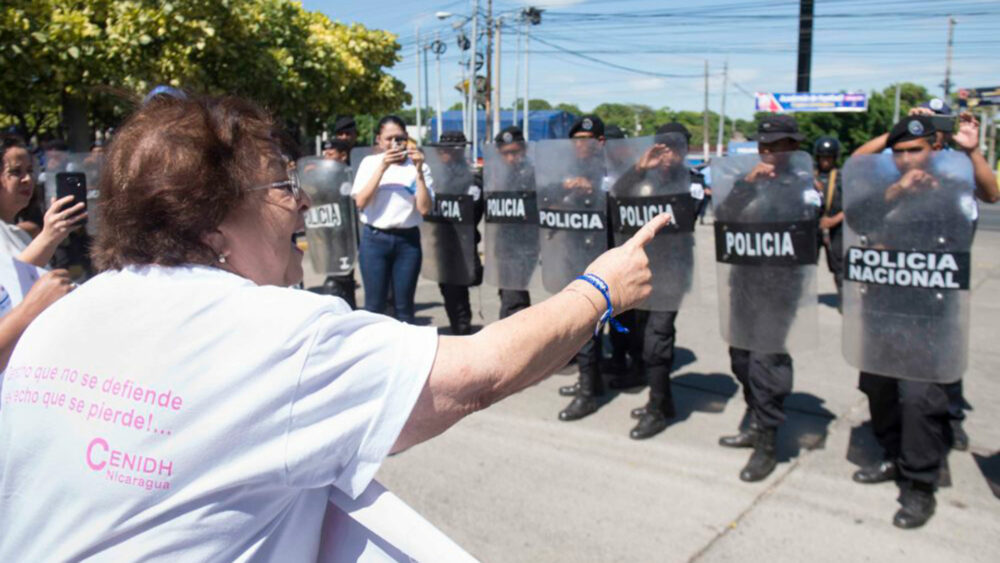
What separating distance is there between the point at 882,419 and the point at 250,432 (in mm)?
3608

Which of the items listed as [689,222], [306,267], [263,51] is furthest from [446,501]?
[306,267]

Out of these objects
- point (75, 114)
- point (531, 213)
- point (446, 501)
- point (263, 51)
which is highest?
point (263, 51)

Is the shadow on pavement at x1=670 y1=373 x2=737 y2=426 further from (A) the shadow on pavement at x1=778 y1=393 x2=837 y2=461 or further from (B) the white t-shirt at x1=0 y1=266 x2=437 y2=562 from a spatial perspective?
(B) the white t-shirt at x1=0 y1=266 x2=437 y2=562

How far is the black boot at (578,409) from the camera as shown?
4777mm

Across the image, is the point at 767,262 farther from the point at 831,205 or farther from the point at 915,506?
the point at 831,205

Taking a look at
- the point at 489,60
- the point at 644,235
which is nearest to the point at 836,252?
the point at 644,235

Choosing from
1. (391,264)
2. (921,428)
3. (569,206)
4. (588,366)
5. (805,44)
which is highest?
(805,44)

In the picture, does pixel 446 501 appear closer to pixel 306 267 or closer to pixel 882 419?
pixel 882 419

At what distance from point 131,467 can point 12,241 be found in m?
1.90

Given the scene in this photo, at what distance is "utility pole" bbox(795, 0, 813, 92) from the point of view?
488 inches

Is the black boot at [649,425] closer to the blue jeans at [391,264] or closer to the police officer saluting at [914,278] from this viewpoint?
the police officer saluting at [914,278]

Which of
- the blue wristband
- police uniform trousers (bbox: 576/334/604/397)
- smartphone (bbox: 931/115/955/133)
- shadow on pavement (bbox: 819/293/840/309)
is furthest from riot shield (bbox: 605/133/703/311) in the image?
shadow on pavement (bbox: 819/293/840/309)

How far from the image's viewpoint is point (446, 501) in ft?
12.2

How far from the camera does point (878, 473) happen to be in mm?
3830
